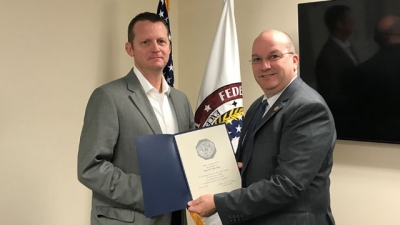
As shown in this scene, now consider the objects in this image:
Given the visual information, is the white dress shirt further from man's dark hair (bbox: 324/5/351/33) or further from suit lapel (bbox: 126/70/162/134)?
man's dark hair (bbox: 324/5/351/33)

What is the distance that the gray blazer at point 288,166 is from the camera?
144 centimetres

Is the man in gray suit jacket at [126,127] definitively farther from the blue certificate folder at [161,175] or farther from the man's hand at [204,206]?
the man's hand at [204,206]

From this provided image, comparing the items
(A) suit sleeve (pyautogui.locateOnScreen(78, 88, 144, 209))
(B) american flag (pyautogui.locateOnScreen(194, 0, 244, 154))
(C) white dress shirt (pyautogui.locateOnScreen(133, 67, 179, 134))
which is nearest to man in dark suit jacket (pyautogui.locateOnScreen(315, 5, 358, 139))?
(B) american flag (pyautogui.locateOnScreen(194, 0, 244, 154))

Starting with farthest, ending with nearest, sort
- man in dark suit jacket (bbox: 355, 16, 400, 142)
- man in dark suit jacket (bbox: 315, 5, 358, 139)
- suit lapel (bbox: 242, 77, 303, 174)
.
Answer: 1. man in dark suit jacket (bbox: 315, 5, 358, 139)
2. man in dark suit jacket (bbox: 355, 16, 400, 142)
3. suit lapel (bbox: 242, 77, 303, 174)

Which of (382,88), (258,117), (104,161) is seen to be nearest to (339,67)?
(382,88)

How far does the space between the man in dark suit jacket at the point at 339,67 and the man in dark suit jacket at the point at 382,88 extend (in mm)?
63

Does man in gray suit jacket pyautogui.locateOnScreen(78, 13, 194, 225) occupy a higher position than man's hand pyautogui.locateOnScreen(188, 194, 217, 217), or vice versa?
man in gray suit jacket pyautogui.locateOnScreen(78, 13, 194, 225)

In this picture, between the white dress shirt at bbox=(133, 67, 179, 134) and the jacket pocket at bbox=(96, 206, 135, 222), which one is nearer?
the jacket pocket at bbox=(96, 206, 135, 222)

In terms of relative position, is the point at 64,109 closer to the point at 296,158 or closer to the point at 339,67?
→ the point at 296,158

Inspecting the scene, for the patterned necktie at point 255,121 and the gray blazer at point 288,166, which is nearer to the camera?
the gray blazer at point 288,166

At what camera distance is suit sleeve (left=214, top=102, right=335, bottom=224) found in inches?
56.5

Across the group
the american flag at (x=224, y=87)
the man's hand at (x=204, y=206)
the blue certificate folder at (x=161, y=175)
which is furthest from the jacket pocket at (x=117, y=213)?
the american flag at (x=224, y=87)

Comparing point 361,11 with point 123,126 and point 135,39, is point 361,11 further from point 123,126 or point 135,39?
point 123,126

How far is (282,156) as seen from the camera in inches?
57.8
